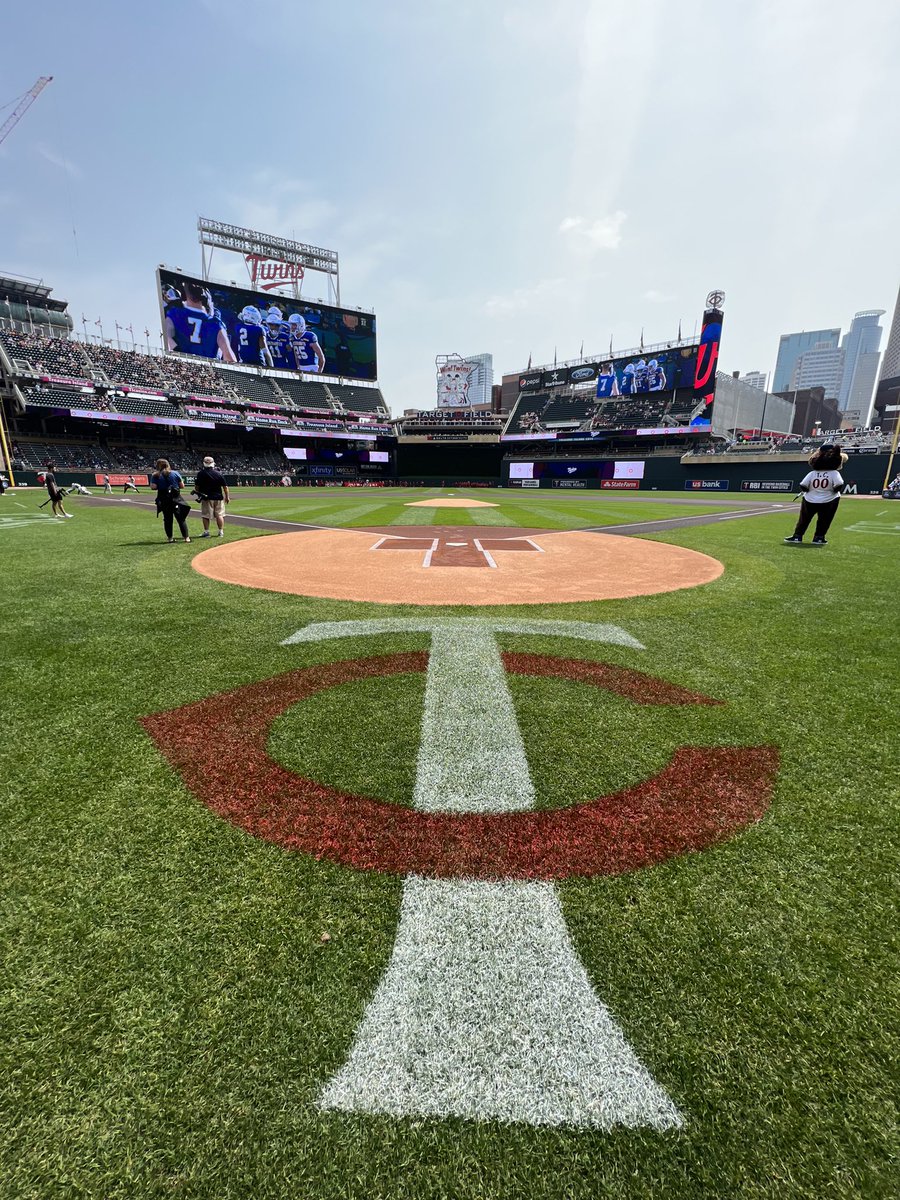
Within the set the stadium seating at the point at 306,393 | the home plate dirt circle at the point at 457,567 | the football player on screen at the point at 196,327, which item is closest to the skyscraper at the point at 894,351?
the stadium seating at the point at 306,393

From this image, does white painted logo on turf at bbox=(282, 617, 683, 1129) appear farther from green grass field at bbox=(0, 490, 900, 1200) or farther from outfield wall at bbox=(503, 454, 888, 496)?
outfield wall at bbox=(503, 454, 888, 496)

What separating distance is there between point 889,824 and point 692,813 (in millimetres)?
995

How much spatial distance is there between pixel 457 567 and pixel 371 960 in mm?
7849

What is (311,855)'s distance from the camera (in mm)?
2410

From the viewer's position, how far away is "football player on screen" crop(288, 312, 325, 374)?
60.2m

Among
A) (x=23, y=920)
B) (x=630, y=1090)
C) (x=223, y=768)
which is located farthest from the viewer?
(x=223, y=768)

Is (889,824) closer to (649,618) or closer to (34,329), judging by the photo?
(649,618)

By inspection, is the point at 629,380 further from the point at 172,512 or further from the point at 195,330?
the point at 172,512

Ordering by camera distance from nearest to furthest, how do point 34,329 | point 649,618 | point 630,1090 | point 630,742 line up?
point 630,1090 → point 630,742 → point 649,618 → point 34,329

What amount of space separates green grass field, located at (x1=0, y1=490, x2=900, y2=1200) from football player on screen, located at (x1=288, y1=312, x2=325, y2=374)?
6604cm

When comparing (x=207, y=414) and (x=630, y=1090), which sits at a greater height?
(x=207, y=414)

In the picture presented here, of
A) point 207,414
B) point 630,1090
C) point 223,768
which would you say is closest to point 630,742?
point 630,1090

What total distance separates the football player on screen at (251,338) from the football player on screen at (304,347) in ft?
11.3

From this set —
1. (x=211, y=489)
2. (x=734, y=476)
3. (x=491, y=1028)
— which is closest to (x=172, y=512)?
(x=211, y=489)
